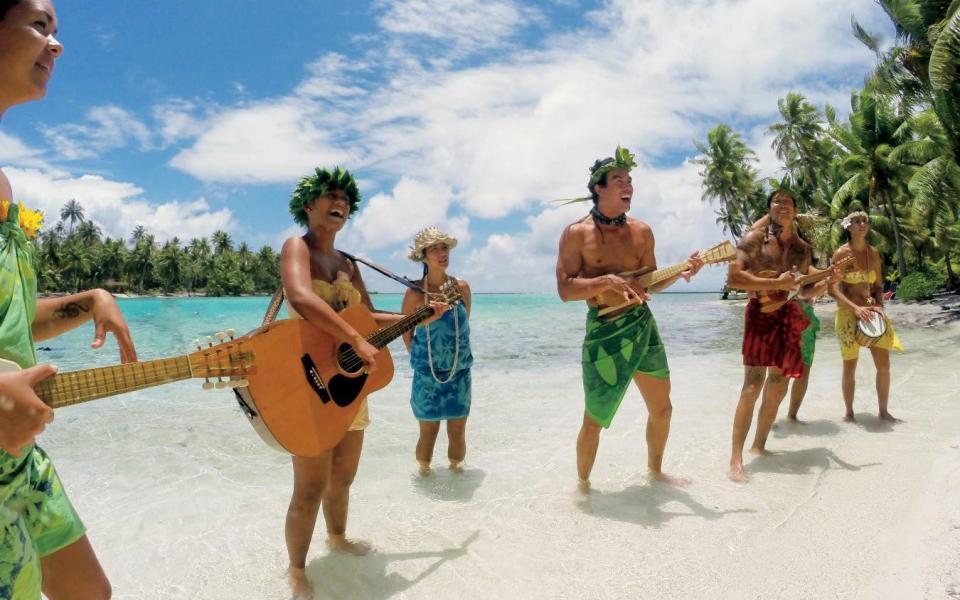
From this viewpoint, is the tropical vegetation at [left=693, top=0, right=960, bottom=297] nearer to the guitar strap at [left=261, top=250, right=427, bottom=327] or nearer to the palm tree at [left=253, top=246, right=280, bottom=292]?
the guitar strap at [left=261, top=250, right=427, bottom=327]

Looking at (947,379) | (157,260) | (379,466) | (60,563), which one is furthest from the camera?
(157,260)

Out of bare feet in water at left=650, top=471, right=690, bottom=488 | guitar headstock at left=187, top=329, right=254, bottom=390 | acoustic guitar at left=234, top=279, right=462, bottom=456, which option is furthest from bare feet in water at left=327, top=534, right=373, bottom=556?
bare feet in water at left=650, top=471, right=690, bottom=488

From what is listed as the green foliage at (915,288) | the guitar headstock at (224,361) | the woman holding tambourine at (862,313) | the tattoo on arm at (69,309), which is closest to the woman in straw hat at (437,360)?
the guitar headstock at (224,361)

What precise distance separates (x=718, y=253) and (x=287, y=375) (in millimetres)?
2995

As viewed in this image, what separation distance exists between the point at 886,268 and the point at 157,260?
3875 inches

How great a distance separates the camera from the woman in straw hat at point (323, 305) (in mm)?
2615

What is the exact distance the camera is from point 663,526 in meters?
3.59

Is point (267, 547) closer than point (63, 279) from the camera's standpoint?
Yes

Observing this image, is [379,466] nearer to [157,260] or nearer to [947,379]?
[947,379]

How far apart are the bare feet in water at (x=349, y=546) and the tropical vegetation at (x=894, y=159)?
4095 millimetres

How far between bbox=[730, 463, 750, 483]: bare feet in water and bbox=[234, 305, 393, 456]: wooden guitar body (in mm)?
2929

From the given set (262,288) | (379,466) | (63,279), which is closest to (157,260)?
(63,279)

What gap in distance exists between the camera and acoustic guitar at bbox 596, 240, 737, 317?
394 cm

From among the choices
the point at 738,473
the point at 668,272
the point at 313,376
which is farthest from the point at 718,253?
the point at 313,376
